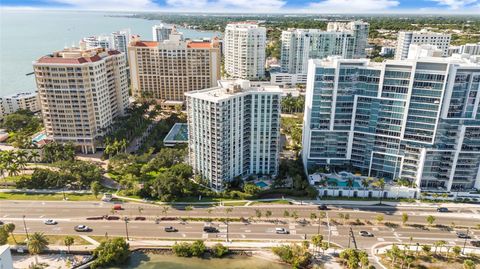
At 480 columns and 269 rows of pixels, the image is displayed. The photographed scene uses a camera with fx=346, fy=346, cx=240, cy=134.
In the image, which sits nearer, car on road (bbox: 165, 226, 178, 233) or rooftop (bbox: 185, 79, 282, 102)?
car on road (bbox: 165, 226, 178, 233)

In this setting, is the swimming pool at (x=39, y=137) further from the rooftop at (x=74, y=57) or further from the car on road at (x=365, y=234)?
the car on road at (x=365, y=234)

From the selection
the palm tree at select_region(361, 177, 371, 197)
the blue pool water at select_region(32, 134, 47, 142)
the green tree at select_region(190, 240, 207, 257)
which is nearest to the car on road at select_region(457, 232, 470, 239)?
the palm tree at select_region(361, 177, 371, 197)

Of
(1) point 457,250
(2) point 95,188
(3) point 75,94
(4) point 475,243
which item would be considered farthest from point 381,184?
(3) point 75,94

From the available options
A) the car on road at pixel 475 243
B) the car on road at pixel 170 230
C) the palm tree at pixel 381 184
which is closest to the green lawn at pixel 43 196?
the car on road at pixel 170 230

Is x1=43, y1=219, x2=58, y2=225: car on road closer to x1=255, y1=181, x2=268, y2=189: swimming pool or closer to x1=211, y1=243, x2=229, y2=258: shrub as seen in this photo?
x1=211, y1=243, x2=229, y2=258: shrub

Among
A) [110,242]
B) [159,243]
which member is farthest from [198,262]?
[110,242]

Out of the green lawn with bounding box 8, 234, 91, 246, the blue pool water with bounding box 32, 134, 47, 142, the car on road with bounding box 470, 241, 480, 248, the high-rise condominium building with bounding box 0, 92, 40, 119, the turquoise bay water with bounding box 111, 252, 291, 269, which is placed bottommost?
the turquoise bay water with bounding box 111, 252, 291, 269
